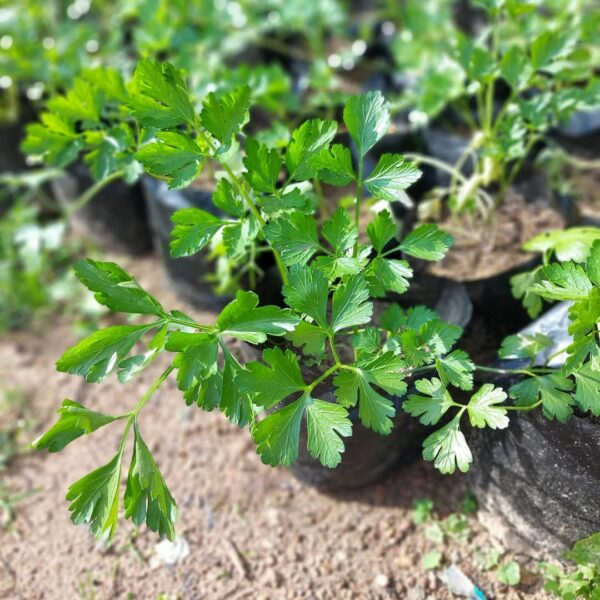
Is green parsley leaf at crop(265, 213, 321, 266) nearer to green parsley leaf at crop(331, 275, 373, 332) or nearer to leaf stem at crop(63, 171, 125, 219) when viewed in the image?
green parsley leaf at crop(331, 275, 373, 332)

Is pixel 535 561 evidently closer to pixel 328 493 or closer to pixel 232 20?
pixel 328 493

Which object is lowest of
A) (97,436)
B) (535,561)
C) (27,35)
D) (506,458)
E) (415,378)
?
(535,561)

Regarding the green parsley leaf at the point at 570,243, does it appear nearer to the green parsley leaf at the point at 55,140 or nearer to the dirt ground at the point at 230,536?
the dirt ground at the point at 230,536

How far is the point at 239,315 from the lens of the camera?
38.7 inches

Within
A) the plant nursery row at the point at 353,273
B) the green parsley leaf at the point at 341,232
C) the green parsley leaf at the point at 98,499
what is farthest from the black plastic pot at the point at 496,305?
the green parsley leaf at the point at 98,499

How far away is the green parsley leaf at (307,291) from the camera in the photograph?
1.01 meters

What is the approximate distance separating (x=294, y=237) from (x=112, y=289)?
0.95 ft

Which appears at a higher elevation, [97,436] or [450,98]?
[450,98]

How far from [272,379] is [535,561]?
64 centimetres

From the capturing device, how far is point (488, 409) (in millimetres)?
1010

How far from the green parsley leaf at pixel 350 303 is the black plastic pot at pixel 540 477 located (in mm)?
326

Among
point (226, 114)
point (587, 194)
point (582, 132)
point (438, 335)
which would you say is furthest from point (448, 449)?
point (582, 132)

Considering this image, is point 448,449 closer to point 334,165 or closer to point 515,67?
point 334,165

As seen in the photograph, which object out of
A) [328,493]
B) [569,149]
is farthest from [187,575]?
[569,149]
